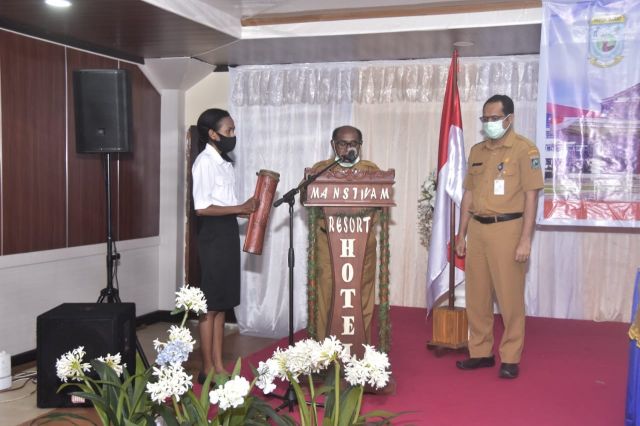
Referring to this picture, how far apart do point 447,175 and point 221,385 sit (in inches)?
119

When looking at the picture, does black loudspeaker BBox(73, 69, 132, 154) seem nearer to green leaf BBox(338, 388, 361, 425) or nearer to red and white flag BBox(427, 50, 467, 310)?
red and white flag BBox(427, 50, 467, 310)

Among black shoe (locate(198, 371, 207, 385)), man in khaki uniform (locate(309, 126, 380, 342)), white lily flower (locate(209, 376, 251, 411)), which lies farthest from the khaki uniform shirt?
white lily flower (locate(209, 376, 251, 411))

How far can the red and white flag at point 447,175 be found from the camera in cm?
466

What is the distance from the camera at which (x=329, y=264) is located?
13.1 ft

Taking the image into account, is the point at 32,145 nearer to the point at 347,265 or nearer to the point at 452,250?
the point at 347,265

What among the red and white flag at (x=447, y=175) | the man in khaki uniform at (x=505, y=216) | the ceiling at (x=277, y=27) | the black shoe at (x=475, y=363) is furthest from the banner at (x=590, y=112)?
the black shoe at (x=475, y=363)

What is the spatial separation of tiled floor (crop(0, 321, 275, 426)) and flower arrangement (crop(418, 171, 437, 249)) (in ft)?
4.95

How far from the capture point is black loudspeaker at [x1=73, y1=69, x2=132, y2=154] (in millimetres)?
4180

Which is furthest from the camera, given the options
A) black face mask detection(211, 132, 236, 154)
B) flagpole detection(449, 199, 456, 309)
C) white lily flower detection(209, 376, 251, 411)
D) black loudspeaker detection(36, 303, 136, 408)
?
flagpole detection(449, 199, 456, 309)

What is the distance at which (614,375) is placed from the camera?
164 inches

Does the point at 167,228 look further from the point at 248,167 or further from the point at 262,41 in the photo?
the point at 262,41

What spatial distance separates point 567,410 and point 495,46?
8.92 feet

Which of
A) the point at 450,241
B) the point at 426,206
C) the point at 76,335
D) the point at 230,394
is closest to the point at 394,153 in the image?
the point at 426,206

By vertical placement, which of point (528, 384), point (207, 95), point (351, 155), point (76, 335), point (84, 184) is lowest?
point (528, 384)
